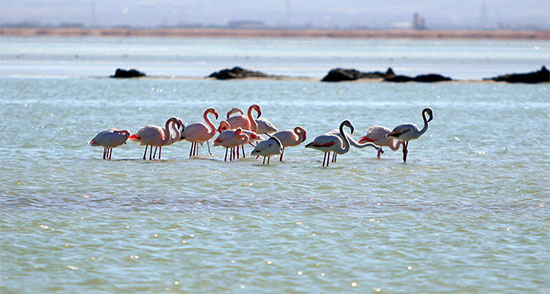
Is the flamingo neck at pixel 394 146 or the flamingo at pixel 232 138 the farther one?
the flamingo neck at pixel 394 146

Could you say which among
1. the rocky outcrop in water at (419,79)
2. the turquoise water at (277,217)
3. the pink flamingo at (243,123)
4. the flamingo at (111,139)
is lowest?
the turquoise water at (277,217)

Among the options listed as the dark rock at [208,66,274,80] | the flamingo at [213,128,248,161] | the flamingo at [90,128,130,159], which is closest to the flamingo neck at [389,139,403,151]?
the flamingo at [213,128,248,161]

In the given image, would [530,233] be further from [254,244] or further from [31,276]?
[31,276]

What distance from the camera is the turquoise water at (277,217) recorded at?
25.0ft

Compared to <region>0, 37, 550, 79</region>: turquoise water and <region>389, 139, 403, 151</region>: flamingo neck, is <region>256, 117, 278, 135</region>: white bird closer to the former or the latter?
<region>389, 139, 403, 151</region>: flamingo neck

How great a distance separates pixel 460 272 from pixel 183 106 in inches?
838

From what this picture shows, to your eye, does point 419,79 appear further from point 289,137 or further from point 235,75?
point 289,137

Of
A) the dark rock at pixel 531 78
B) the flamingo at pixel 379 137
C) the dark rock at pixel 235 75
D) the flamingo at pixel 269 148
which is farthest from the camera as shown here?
the dark rock at pixel 235 75

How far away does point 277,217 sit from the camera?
10133mm

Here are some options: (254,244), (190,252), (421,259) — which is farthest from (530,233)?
(190,252)

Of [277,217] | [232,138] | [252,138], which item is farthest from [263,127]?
[277,217]

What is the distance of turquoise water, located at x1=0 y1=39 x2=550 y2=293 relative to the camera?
7613 millimetres

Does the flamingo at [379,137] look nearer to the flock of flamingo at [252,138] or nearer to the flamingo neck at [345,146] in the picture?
the flock of flamingo at [252,138]

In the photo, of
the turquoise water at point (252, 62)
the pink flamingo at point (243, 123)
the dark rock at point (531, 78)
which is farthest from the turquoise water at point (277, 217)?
the turquoise water at point (252, 62)
